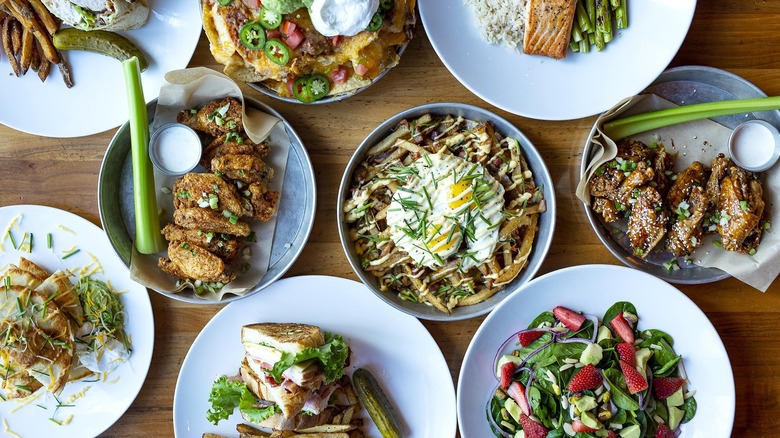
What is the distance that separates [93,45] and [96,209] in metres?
0.94

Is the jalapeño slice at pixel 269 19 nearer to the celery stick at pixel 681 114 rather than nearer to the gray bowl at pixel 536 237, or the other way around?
the gray bowl at pixel 536 237

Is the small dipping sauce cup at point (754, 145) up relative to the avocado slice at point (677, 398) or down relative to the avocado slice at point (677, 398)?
up

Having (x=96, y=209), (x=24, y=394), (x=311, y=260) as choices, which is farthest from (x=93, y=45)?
(x=24, y=394)

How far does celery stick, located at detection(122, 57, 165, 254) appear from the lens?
3207 millimetres

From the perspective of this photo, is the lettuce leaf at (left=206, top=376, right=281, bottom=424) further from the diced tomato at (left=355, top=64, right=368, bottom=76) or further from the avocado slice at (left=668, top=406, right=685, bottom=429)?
the avocado slice at (left=668, top=406, right=685, bottom=429)

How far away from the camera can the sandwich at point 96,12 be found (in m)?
3.16

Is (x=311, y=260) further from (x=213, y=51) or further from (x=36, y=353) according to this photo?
(x=36, y=353)

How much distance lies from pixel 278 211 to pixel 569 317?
175 cm

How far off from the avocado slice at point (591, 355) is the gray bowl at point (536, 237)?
0.50 m

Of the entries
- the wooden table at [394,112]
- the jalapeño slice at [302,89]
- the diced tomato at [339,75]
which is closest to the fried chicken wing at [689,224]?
the wooden table at [394,112]

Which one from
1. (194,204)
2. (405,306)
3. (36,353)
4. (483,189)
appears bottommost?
(36,353)

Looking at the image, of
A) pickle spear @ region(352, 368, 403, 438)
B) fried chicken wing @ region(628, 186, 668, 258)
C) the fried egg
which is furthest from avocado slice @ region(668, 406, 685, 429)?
pickle spear @ region(352, 368, 403, 438)

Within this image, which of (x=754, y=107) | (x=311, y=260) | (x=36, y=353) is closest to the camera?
(x=754, y=107)

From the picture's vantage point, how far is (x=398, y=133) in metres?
3.39
